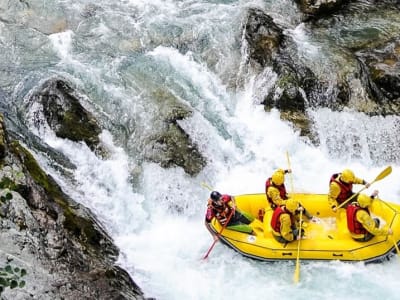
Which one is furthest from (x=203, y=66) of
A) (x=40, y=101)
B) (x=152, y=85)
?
(x=40, y=101)

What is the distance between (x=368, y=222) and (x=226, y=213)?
2.16 meters

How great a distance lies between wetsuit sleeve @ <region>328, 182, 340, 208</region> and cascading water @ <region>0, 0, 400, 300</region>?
1068 mm

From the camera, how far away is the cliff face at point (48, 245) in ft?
20.1

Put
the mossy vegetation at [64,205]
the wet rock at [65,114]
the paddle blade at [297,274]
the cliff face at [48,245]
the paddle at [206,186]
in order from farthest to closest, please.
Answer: the wet rock at [65,114] < the paddle at [206,186] < the paddle blade at [297,274] < the mossy vegetation at [64,205] < the cliff face at [48,245]

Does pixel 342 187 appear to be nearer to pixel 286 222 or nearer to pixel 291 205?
pixel 291 205

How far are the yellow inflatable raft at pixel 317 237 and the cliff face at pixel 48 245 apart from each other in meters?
1.95

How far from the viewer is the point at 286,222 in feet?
28.3

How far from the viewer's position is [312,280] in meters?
8.53

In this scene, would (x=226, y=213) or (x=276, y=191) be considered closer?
(x=226, y=213)

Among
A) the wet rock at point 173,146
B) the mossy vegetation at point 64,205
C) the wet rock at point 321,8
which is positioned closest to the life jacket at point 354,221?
the wet rock at point 173,146

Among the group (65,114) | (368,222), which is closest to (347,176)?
(368,222)

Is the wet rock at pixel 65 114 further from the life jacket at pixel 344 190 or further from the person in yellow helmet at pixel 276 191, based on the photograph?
the life jacket at pixel 344 190

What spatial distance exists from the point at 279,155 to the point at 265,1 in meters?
4.66

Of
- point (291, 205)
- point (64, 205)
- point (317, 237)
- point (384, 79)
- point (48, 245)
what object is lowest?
point (317, 237)
